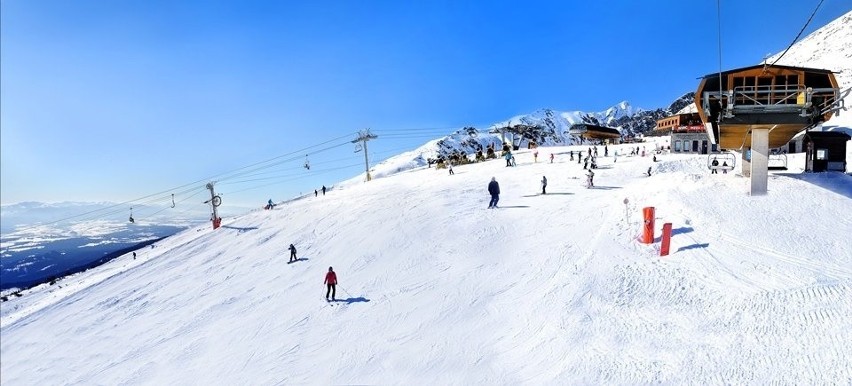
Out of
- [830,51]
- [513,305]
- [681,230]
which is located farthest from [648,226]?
[830,51]

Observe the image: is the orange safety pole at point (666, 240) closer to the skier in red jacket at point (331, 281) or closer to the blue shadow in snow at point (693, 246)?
the blue shadow in snow at point (693, 246)

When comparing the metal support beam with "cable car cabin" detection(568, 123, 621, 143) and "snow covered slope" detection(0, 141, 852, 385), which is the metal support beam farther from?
"cable car cabin" detection(568, 123, 621, 143)

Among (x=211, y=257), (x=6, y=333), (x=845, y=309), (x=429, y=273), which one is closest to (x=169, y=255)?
(x=211, y=257)

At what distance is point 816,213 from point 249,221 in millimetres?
35760

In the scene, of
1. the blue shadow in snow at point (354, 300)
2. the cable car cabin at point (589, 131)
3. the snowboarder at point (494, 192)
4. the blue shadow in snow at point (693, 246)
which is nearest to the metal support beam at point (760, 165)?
the blue shadow in snow at point (693, 246)

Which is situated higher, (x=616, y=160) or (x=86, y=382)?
(x=616, y=160)

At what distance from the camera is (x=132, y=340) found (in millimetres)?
16000

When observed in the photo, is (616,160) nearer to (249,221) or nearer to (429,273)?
(429,273)

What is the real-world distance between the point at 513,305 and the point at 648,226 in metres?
6.13

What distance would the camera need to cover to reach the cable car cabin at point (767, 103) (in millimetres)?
15580

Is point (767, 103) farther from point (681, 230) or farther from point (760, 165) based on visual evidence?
point (681, 230)

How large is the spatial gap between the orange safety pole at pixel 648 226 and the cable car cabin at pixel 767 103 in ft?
16.4

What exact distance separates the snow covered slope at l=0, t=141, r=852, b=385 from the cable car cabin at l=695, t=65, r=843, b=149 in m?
2.51

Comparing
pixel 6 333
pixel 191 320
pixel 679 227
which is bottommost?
pixel 6 333
